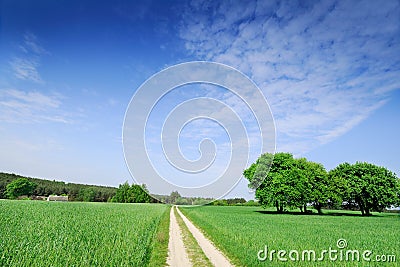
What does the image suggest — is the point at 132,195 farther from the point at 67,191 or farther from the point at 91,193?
the point at 67,191

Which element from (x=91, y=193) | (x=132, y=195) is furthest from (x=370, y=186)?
(x=91, y=193)

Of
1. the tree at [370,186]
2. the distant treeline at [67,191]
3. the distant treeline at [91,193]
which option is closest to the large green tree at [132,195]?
the distant treeline at [91,193]

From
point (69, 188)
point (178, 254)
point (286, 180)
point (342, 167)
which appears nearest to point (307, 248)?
point (178, 254)

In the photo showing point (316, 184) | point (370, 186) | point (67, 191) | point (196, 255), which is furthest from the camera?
point (67, 191)

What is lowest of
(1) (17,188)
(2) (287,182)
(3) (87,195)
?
(3) (87,195)

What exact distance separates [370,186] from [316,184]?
33.7ft

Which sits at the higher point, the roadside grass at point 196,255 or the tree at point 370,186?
the tree at point 370,186

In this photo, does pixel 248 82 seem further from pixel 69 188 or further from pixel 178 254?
pixel 69 188

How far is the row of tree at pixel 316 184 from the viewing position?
4753cm

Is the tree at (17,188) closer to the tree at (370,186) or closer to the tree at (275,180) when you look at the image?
the tree at (275,180)

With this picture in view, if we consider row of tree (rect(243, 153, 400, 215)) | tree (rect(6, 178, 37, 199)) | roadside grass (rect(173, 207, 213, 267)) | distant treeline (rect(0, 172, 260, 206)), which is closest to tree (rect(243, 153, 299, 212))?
row of tree (rect(243, 153, 400, 215))

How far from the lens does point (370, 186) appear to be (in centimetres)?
5184

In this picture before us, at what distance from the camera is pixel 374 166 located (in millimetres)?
55156

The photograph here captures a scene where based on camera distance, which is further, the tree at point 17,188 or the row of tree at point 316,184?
the tree at point 17,188
